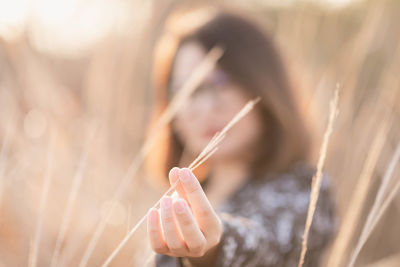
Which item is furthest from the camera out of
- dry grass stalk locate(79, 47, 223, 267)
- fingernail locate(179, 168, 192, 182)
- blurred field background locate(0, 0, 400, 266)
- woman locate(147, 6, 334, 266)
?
blurred field background locate(0, 0, 400, 266)

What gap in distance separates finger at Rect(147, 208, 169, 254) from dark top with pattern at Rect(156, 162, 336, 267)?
100mm

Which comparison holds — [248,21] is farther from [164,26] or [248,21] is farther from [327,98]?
[164,26]

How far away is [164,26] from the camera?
1721 millimetres

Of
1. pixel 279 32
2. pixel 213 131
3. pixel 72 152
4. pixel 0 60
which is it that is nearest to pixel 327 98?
pixel 279 32

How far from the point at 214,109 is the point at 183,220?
60cm

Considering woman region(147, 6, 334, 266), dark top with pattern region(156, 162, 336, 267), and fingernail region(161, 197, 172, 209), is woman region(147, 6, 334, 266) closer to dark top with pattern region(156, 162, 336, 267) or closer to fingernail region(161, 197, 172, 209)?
dark top with pattern region(156, 162, 336, 267)

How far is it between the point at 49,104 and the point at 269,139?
59cm

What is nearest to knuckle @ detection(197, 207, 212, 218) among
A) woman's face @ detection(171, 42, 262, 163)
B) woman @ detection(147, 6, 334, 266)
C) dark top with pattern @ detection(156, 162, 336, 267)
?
dark top with pattern @ detection(156, 162, 336, 267)

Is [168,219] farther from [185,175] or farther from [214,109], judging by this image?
[214,109]

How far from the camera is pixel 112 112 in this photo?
143cm

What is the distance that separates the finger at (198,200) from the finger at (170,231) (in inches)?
0.8

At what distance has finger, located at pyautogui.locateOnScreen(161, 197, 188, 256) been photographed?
365mm

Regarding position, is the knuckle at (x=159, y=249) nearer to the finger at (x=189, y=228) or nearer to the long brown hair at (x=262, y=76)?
the finger at (x=189, y=228)

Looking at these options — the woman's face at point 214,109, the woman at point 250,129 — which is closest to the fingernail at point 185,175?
the woman at point 250,129
